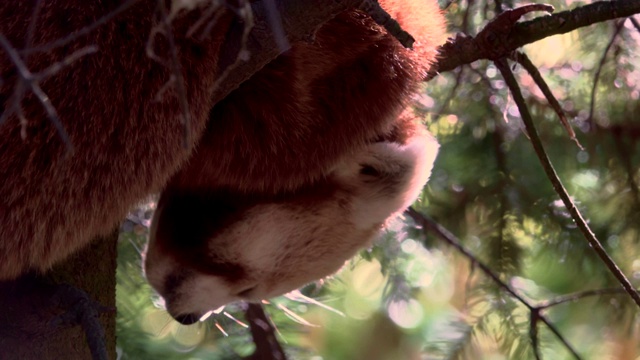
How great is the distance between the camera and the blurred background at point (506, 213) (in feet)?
8.01

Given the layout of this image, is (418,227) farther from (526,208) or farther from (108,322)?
(108,322)

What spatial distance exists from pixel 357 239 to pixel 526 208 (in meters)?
0.99

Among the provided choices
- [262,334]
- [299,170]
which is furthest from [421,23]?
[262,334]

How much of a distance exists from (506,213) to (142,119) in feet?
5.31

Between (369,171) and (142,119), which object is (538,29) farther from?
(142,119)

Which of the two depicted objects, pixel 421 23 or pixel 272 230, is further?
pixel 272 230

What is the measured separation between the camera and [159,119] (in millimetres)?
1258

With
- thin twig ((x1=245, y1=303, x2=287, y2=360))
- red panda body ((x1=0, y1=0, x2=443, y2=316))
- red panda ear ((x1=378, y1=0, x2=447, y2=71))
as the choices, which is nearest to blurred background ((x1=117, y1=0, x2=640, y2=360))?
thin twig ((x1=245, y1=303, x2=287, y2=360))

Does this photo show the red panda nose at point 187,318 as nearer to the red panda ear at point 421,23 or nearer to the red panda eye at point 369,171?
the red panda eye at point 369,171

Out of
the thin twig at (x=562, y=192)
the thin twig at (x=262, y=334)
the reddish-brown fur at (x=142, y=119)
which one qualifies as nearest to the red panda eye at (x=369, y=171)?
the reddish-brown fur at (x=142, y=119)

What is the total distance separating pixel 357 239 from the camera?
180 centimetres

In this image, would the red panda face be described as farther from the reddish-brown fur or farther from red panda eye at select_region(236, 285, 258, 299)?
the reddish-brown fur

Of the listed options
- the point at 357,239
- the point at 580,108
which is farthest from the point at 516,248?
the point at 357,239

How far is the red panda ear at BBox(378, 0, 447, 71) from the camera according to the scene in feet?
4.76
